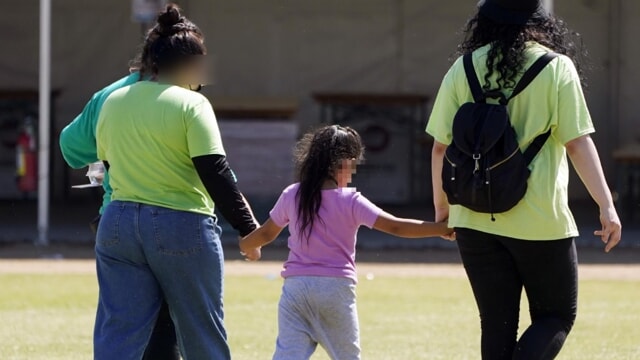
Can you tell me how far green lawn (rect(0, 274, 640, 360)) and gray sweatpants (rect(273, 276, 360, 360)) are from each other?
7.76ft

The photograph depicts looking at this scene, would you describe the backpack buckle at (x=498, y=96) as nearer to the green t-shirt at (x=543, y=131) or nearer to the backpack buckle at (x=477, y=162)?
the green t-shirt at (x=543, y=131)

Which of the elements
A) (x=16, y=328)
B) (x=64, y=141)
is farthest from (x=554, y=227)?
(x=16, y=328)

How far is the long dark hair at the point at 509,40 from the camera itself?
190 inches

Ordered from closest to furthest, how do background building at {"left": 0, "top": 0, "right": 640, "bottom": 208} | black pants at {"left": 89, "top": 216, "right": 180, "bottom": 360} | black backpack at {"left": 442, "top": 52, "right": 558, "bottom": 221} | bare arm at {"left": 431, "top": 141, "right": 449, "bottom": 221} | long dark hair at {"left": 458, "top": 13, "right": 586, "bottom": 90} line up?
black backpack at {"left": 442, "top": 52, "right": 558, "bottom": 221} → long dark hair at {"left": 458, "top": 13, "right": 586, "bottom": 90} → bare arm at {"left": 431, "top": 141, "right": 449, "bottom": 221} → black pants at {"left": 89, "top": 216, "right": 180, "bottom": 360} → background building at {"left": 0, "top": 0, "right": 640, "bottom": 208}

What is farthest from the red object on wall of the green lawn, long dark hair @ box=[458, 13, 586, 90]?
Answer: long dark hair @ box=[458, 13, 586, 90]

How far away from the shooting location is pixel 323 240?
5.32 meters

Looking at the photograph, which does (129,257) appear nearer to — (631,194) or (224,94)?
(631,194)

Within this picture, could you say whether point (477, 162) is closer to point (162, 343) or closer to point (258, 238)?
point (258, 238)

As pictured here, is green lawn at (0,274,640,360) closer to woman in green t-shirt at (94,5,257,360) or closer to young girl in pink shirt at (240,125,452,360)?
young girl in pink shirt at (240,125,452,360)

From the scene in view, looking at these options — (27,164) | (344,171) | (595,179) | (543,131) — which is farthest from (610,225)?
(27,164)

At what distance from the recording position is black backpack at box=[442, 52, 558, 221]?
15.5ft

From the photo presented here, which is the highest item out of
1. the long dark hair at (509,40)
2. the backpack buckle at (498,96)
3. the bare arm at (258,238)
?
the long dark hair at (509,40)

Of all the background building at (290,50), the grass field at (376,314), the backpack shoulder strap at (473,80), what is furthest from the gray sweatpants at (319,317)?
the background building at (290,50)

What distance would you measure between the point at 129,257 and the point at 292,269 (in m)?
0.72
